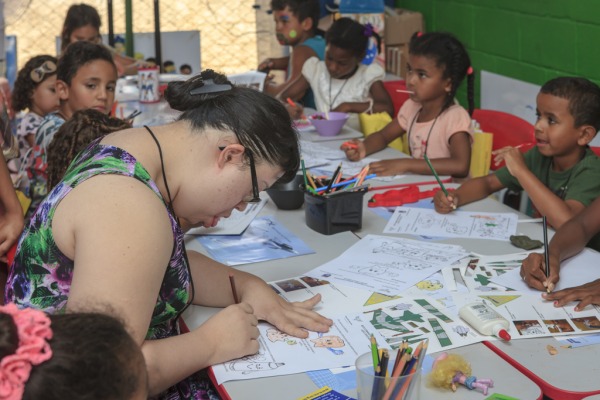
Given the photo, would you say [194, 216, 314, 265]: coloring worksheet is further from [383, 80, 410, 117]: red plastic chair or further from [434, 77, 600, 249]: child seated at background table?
[383, 80, 410, 117]: red plastic chair

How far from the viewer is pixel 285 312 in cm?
156

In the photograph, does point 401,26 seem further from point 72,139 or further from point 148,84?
point 72,139

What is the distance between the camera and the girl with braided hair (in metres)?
2.11

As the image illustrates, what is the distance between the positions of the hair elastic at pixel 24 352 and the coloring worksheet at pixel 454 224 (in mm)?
1350

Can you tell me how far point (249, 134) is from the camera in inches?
55.7

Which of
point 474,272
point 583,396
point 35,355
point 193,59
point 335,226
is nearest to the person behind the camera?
point 35,355

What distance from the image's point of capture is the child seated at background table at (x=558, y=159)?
7.41ft

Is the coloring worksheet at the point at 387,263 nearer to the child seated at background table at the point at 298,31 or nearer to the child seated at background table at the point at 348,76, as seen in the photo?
the child seated at background table at the point at 348,76

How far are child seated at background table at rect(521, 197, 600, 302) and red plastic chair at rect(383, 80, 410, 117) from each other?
1828 millimetres

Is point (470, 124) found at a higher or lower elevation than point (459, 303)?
higher

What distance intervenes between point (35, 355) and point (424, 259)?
120 cm

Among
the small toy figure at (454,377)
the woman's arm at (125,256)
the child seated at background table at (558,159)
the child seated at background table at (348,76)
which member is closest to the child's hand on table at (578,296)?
the small toy figure at (454,377)

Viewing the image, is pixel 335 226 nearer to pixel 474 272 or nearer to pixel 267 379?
pixel 474 272

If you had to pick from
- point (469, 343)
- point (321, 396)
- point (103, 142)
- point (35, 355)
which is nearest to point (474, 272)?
point (469, 343)
